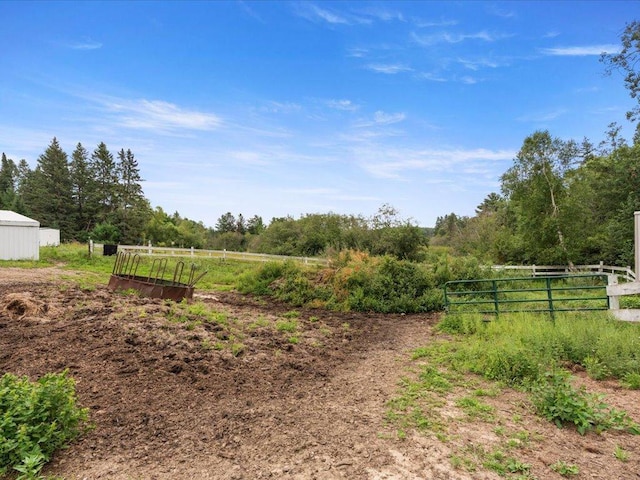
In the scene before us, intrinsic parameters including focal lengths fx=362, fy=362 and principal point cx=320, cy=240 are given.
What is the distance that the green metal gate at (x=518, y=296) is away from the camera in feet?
25.0

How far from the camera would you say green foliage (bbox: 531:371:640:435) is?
3.59 m

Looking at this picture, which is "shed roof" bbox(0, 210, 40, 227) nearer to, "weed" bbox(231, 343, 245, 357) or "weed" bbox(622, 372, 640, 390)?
"weed" bbox(231, 343, 245, 357)

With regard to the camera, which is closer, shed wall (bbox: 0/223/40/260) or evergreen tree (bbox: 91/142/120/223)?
shed wall (bbox: 0/223/40/260)

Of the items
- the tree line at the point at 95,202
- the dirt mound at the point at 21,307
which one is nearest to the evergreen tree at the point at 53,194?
the tree line at the point at 95,202

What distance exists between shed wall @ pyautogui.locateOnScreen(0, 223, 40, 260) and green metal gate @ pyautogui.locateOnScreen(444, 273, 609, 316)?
2019 cm

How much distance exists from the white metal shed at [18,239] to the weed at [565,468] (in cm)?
2275

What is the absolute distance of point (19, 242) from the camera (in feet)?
59.9

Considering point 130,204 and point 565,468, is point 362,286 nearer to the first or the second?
point 565,468

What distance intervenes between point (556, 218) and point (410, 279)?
1509cm

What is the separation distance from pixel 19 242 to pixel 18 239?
16 centimetres

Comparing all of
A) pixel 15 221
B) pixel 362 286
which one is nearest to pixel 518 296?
pixel 362 286

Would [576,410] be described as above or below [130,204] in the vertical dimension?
below

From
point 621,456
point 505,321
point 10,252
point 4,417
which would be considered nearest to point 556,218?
point 505,321

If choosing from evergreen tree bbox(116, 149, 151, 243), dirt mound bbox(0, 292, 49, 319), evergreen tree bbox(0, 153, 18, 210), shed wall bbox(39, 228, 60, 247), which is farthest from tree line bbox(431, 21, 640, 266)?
evergreen tree bbox(0, 153, 18, 210)
